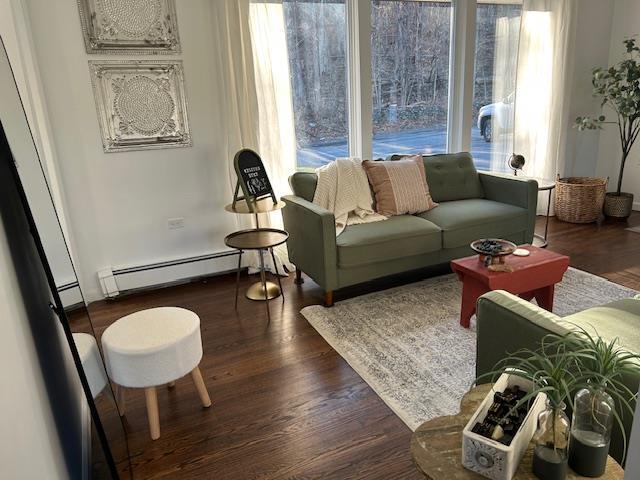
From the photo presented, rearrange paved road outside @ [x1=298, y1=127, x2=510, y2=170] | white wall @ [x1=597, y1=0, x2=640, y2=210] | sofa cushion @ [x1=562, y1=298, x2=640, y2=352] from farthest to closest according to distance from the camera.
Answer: white wall @ [x1=597, y1=0, x2=640, y2=210] < paved road outside @ [x1=298, y1=127, x2=510, y2=170] < sofa cushion @ [x1=562, y1=298, x2=640, y2=352]

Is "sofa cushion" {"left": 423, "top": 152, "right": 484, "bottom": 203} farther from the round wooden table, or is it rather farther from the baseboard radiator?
the round wooden table

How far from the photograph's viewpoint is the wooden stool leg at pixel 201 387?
84.8 inches

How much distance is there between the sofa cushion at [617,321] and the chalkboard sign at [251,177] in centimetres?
216

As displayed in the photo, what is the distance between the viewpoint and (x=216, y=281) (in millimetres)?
3801

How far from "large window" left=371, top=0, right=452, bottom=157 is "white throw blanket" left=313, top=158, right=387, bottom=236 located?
971 millimetres

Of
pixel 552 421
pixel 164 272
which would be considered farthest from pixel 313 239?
pixel 552 421

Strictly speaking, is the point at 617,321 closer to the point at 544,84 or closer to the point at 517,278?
the point at 517,278

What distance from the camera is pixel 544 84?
485cm

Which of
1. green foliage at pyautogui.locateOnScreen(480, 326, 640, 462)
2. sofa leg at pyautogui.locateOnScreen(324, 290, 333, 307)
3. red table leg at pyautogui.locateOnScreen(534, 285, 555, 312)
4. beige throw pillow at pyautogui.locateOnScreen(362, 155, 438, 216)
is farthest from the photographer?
beige throw pillow at pyautogui.locateOnScreen(362, 155, 438, 216)

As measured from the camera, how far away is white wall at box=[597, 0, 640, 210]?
4918 millimetres

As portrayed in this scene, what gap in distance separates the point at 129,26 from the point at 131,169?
3.20ft

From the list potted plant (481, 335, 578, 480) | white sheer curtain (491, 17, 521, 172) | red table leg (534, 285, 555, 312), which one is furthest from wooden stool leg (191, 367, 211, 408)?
white sheer curtain (491, 17, 521, 172)

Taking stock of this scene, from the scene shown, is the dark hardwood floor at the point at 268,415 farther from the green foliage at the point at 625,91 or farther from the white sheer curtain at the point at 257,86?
the green foliage at the point at 625,91

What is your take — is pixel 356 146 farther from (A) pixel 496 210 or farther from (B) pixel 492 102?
(B) pixel 492 102
